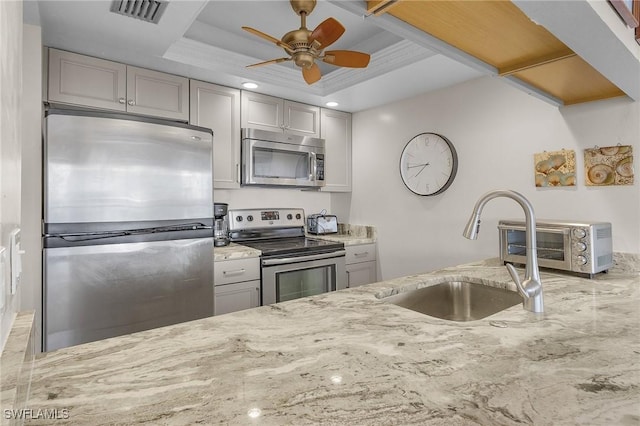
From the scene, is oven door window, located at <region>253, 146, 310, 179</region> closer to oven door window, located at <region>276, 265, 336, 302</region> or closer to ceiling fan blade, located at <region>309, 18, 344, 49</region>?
oven door window, located at <region>276, 265, 336, 302</region>

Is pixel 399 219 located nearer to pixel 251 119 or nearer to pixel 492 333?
pixel 251 119

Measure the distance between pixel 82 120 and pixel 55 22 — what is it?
0.55 m

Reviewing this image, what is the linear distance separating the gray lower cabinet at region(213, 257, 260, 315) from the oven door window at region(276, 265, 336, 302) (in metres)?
0.20

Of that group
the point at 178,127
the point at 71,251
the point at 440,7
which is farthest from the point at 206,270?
the point at 440,7

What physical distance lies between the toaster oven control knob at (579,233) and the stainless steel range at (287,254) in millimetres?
1724

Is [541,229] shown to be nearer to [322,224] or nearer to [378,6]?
[378,6]

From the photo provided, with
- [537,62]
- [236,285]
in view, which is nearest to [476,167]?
[537,62]

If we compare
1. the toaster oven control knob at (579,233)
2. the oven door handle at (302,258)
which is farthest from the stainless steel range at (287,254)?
the toaster oven control knob at (579,233)

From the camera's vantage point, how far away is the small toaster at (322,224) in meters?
3.50

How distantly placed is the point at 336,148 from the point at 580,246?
90.5 inches

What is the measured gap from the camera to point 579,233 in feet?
5.50

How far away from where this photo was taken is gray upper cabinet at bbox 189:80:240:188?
2.63 meters

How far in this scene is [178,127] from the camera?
2.11m

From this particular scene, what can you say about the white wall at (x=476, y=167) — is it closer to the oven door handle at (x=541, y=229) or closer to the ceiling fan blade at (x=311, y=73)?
the oven door handle at (x=541, y=229)
